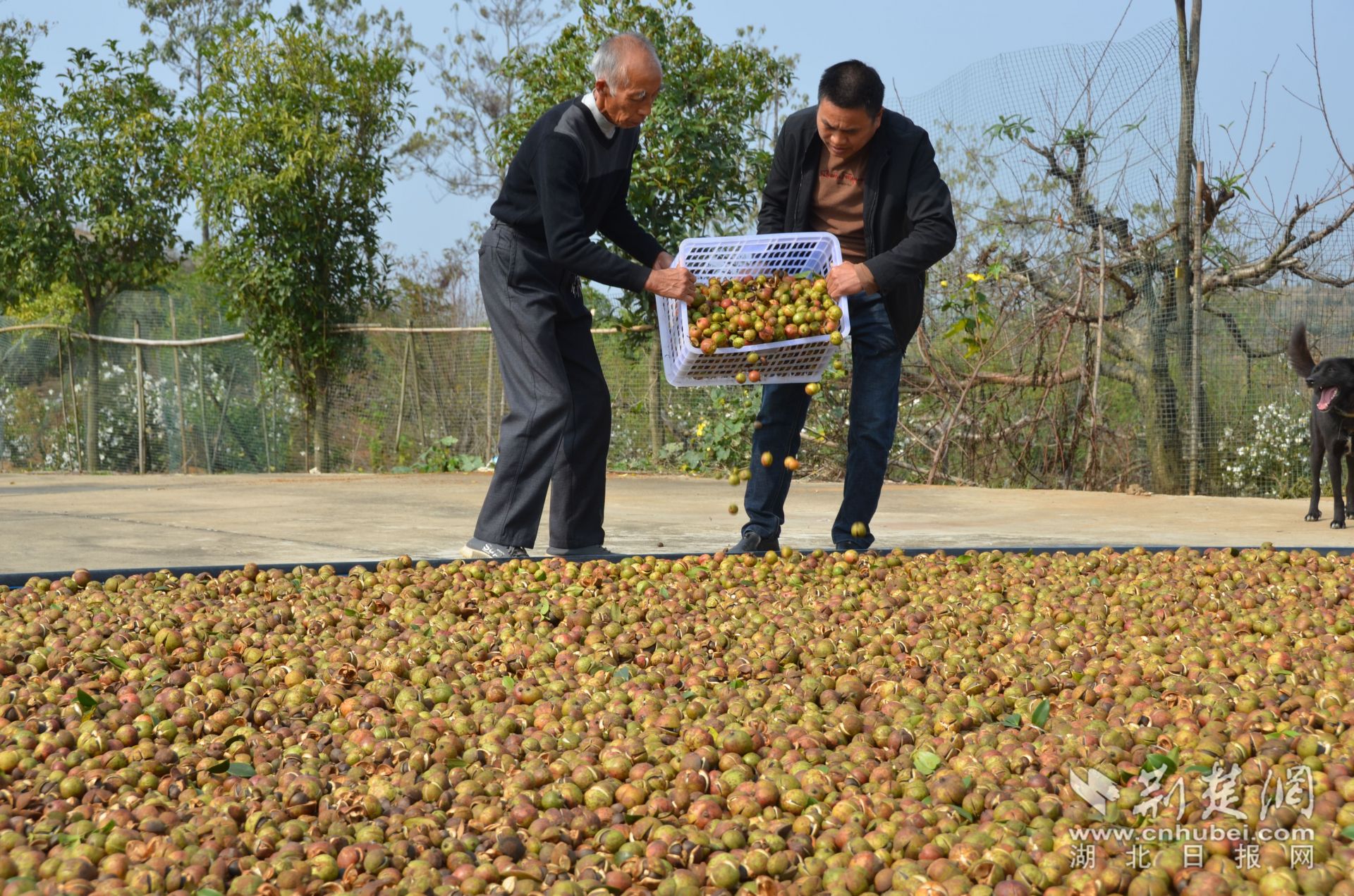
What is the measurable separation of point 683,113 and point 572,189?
4771 mm

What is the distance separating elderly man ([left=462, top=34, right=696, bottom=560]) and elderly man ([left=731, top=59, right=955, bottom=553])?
17.3 inches

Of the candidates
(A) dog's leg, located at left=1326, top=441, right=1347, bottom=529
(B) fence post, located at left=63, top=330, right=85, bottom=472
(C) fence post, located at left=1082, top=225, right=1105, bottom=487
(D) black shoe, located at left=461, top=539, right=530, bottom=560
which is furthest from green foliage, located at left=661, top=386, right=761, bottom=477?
(B) fence post, located at left=63, top=330, right=85, bottom=472

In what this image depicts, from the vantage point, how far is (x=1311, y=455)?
5055 millimetres

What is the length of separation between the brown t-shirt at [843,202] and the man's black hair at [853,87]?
0.21m

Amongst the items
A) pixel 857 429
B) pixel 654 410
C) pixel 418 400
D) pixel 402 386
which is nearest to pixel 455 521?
pixel 857 429

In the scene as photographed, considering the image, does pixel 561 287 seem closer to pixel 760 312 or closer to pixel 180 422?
pixel 760 312

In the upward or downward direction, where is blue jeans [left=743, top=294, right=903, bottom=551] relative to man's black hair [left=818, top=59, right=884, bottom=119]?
downward

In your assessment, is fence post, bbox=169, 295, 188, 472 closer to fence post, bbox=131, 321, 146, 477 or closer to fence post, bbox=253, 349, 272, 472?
fence post, bbox=131, 321, 146, 477

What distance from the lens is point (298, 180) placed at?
905cm

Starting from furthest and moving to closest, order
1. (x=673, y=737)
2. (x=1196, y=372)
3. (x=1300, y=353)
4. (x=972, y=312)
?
1. (x=972, y=312)
2. (x=1196, y=372)
3. (x=1300, y=353)
4. (x=673, y=737)

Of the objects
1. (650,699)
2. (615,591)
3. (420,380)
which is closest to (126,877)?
(650,699)

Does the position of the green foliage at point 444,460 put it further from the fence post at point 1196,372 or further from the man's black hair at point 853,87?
the man's black hair at point 853,87

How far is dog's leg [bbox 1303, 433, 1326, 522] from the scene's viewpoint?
5.02m

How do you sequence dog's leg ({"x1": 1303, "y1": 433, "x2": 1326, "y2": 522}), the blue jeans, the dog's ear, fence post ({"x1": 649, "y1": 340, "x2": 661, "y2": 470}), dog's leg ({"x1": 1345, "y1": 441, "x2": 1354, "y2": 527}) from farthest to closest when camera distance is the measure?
fence post ({"x1": 649, "y1": 340, "x2": 661, "y2": 470})
the dog's ear
dog's leg ({"x1": 1303, "y1": 433, "x2": 1326, "y2": 522})
dog's leg ({"x1": 1345, "y1": 441, "x2": 1354, "y2": 527})
the blue jeans
